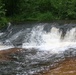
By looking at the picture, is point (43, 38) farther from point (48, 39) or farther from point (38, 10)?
point (38, 10)

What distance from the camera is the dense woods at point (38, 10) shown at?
2291 cm

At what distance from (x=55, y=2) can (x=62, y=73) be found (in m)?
15.4

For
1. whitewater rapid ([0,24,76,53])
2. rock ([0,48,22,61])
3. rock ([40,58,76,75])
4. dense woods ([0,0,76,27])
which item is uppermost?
rock ([40,58,76,75])

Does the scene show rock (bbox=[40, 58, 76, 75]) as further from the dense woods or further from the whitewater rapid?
the dense woods

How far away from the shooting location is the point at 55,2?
24.3 metres

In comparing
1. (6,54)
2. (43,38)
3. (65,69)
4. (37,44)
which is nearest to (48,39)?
(43,38)

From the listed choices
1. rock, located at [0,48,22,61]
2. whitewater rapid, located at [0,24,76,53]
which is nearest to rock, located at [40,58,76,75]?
rock, located at [0,48,22,61]

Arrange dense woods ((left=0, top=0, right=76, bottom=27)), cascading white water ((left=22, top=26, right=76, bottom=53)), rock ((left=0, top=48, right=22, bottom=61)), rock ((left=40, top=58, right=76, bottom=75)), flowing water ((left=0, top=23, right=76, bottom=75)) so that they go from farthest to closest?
dense woods ((left=0, top=0, right=76, bottom=27)) < cascading white water ((left=22, top=26, right=76, bottom=53)) < rock ((left=0, top=48, right=22, bottom=61)) < flowing water ((left=0, top=23, right=76, bottom=75)) < rock ((left=40, top=58, right=76, bottom=75))

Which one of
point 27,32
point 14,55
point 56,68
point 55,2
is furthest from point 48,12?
point 56,68

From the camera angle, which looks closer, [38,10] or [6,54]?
[6,54]

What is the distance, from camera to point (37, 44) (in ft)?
52.6

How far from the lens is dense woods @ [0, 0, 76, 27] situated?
22906mm

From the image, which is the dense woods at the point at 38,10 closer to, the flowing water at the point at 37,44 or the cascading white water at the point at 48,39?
the flowing water at the point at 37,44

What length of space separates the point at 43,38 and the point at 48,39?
0.36m
